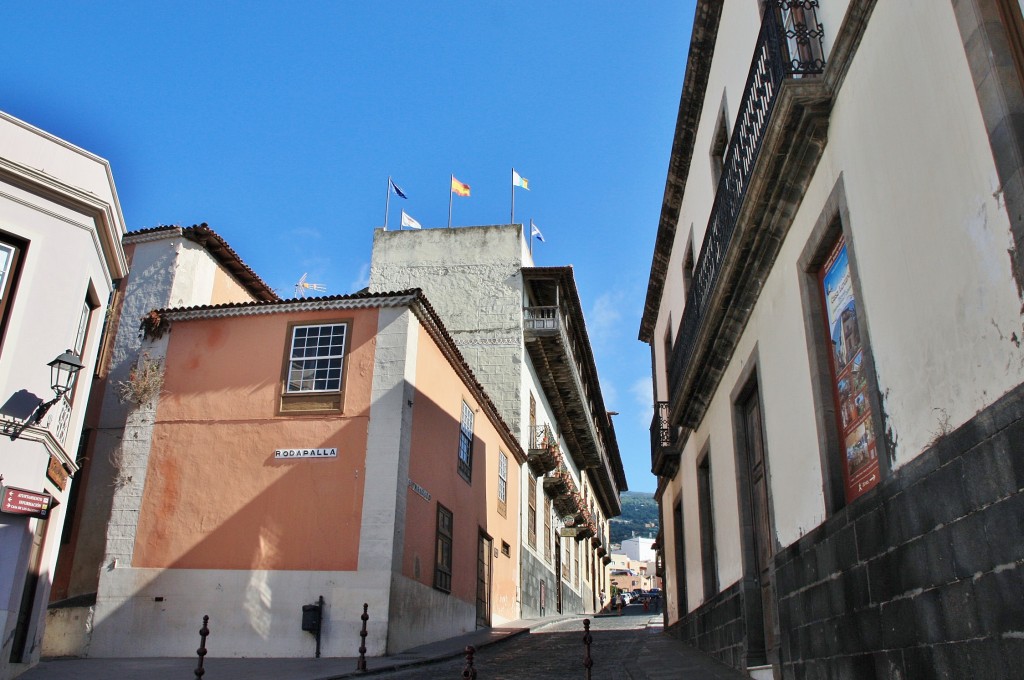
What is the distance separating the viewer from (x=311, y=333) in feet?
49.9

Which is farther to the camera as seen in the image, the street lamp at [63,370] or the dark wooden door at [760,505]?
the street lamp at [63,370]

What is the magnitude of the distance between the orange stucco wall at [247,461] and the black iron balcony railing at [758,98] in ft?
20.6

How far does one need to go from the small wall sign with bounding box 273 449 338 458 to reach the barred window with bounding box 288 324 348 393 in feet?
3.51

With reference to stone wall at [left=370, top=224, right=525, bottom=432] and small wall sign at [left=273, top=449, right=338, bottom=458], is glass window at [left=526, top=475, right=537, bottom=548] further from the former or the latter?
small wall sign at [left=273, top=449, right=338, bottom=458]

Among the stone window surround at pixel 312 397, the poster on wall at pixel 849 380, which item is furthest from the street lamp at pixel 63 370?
the poster on wall at pixel 849 380

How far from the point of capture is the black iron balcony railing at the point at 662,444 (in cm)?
1655

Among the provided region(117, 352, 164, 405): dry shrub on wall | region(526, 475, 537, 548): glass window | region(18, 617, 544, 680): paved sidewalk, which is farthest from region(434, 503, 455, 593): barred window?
region(526, 475, 537, 548): glass window

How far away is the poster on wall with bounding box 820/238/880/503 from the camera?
237 inches

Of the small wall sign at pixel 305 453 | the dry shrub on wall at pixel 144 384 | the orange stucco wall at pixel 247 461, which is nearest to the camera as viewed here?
the orange stucco wall at pixel 247 461

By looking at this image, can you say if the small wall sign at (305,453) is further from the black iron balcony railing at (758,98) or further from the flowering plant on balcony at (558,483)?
the flowering plant on balcony at (558,483)

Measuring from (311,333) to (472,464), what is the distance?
5513 millimetres

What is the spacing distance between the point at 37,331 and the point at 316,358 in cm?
540

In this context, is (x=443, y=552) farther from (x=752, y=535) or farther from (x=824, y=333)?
(x=824, y=333)

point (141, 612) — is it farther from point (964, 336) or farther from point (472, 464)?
point (964, 336)
